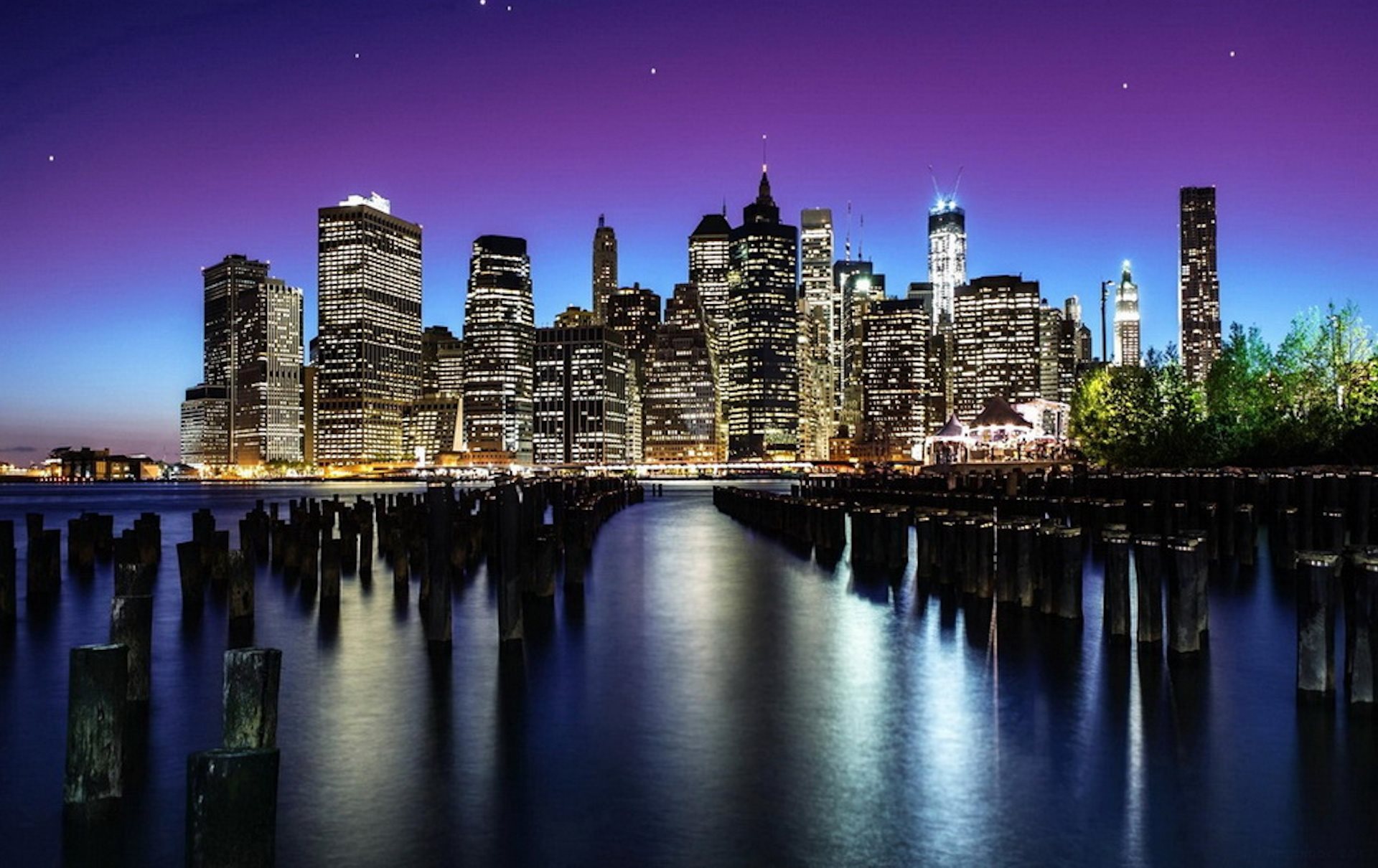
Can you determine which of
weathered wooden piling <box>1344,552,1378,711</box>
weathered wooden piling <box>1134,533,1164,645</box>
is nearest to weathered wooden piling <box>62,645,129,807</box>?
weathered wooden piling <box>1134,533,1164,645</box>

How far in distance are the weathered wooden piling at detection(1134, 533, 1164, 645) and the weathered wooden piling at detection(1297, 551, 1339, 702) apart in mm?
1730

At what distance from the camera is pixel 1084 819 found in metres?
8.21

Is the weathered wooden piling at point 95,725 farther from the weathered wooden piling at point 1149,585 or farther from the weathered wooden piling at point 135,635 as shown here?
the weathered wooden piling at point 1149,585

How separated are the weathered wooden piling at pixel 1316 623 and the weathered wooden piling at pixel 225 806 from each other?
987cm

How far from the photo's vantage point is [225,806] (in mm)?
5293

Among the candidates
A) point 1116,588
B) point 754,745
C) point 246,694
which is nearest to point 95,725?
point 246,694

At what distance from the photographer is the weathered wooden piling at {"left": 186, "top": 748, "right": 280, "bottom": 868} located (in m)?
5.27

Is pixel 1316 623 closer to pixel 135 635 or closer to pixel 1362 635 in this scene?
pixel 1362 635

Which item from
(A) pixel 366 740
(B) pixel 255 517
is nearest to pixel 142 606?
(A) pixel 366 740

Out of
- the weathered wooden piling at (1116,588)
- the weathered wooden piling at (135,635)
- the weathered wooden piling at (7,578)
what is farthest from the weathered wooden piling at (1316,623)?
the weathered wooden piling at (7,578)

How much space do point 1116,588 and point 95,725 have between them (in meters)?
12.2

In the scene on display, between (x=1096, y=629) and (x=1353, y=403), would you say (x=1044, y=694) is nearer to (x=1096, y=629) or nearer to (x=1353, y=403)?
(x=1096, y=629)

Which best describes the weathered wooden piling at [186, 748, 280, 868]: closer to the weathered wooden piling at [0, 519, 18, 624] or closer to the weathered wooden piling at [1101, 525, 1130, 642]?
the weathered wooden piling at [1101, 525, 1130, 642]

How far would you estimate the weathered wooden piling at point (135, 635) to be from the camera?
1146 cm
